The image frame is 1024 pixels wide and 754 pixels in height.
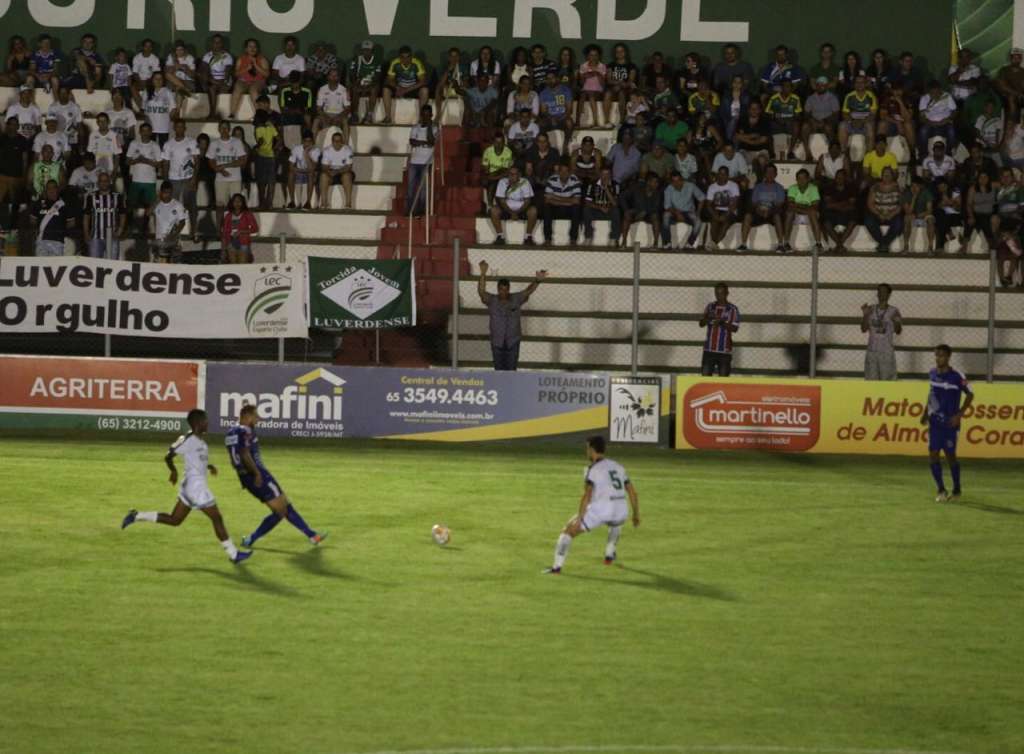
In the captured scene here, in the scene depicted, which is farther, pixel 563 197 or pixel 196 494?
pixel 563 197

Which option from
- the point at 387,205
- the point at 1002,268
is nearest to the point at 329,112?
the point at 387,205

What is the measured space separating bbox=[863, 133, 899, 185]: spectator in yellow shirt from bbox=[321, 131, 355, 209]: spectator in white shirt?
974cm

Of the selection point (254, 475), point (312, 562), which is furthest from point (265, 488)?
point (312, 562)

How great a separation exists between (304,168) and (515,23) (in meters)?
7.07

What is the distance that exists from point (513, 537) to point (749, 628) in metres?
4.45

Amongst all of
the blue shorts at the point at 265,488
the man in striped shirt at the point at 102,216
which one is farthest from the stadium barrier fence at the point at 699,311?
the blue shorts at the point at 265,488

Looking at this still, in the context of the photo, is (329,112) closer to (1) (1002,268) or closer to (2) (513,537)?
(1) (1002,268)

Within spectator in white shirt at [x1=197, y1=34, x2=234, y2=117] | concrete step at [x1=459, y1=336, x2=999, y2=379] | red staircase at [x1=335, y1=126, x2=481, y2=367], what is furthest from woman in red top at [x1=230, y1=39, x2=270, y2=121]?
concrete step at [x1=459, y1=336, x2=999, y2=379]

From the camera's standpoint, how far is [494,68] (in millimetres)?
30969

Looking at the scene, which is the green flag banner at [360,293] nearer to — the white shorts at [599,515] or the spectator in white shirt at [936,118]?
the white shorts at [599,515]

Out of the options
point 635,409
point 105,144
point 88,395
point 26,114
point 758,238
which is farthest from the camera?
point 26,114

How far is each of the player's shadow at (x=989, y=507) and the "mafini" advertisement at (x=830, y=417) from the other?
12.3 feet

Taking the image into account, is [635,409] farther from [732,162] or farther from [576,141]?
[576,141]

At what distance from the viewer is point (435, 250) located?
92.8 ft
